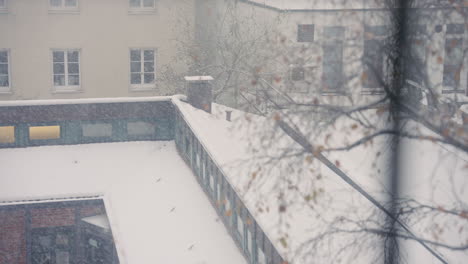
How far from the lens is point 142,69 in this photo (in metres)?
25.2

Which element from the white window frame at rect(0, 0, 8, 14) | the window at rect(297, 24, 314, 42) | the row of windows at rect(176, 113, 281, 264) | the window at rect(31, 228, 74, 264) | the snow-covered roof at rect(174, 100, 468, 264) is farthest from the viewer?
the white window frame at rect(0, 0, 8, 14)

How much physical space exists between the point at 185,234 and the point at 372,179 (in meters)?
4.18

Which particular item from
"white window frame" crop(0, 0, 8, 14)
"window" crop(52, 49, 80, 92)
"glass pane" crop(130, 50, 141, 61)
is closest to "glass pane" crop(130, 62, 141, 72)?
"glass pane" crop(130, 50, 141, 61)

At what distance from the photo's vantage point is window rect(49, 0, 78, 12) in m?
24.1

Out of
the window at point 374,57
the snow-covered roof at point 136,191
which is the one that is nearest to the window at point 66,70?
the snow-covered roof at point 136,191

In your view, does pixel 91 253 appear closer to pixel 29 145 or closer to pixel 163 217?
pixel 163 217

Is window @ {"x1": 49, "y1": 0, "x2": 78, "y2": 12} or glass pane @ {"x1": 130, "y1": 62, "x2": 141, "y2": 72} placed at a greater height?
window @ {"x1": 49, "y1": 0, "x2": 78, "y2": 12}

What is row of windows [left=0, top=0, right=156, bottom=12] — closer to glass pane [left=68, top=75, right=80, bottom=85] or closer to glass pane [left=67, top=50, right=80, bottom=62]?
glass pane [left=67, top=50, right=80, bottom=62]

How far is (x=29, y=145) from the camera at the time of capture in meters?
17.7

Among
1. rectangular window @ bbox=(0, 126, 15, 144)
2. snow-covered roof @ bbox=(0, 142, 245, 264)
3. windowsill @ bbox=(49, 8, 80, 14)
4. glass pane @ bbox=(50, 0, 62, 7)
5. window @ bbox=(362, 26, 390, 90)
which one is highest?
glass pane @ bbox=(50, 0, 62, 7)

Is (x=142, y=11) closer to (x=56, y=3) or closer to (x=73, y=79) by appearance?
(x=56, y=3)

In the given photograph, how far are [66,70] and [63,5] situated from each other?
6.54ft

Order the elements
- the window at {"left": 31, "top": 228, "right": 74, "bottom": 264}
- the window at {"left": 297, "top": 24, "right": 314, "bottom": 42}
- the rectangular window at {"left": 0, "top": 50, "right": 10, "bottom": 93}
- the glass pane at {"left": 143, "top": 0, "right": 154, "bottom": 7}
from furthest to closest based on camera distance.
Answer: the glass pane at {"left": 143, "top": 0, "right": 154, "bottom": 7}, the rectangular window at {"left": 0, "top": 50, "right": 10, "bottom": 93}, the window at {"left": 297, "top": 24, "right": 314, "bottom": 42}, the window at {"left": 31, "top": 228, "right": 74, "bottom": 264}

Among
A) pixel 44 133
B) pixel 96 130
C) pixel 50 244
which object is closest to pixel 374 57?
pixel 50 244
